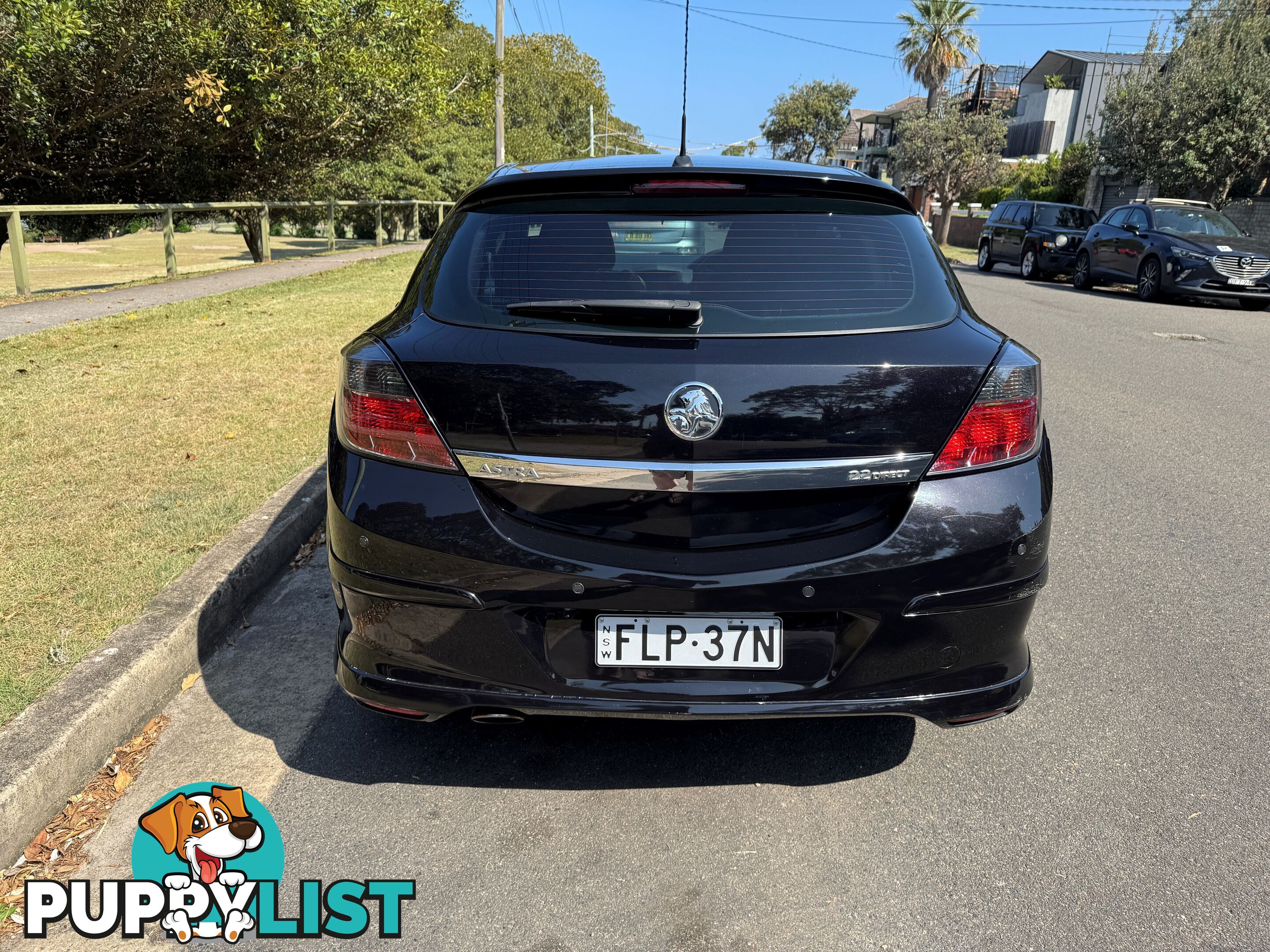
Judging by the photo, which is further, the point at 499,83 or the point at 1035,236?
the point at 499,83

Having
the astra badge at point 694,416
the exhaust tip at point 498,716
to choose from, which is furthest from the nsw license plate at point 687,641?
the astra badge at point 694,416

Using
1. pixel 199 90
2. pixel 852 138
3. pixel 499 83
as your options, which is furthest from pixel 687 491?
pixel 852 138

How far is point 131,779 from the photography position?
9.39 feet

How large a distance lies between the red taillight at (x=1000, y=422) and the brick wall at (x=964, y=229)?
43723 mm

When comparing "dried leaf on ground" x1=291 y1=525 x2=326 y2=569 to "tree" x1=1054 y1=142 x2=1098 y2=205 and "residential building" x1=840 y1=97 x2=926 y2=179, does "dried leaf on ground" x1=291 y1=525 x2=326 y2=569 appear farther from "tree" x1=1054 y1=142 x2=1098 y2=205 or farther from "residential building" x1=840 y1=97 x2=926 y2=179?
"residential building" x1=840 y1=97 x2=926 y2=179

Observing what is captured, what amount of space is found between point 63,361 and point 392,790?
269 inches

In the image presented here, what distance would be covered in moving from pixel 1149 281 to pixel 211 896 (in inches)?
754

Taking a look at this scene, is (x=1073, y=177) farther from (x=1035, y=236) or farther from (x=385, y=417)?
(x=385, y=417)

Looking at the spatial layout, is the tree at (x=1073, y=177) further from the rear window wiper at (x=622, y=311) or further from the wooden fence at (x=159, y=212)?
the rear window wiper at (x=622, y=311)

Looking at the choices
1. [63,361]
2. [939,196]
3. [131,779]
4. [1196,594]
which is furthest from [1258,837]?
[939,196]

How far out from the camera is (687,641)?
96.8 inches

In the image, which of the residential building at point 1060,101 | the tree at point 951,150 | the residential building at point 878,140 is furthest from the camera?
the residential building at point 878,140

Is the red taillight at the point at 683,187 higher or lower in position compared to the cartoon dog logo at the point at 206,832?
higher

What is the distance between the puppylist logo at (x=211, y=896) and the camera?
7.57 ft
